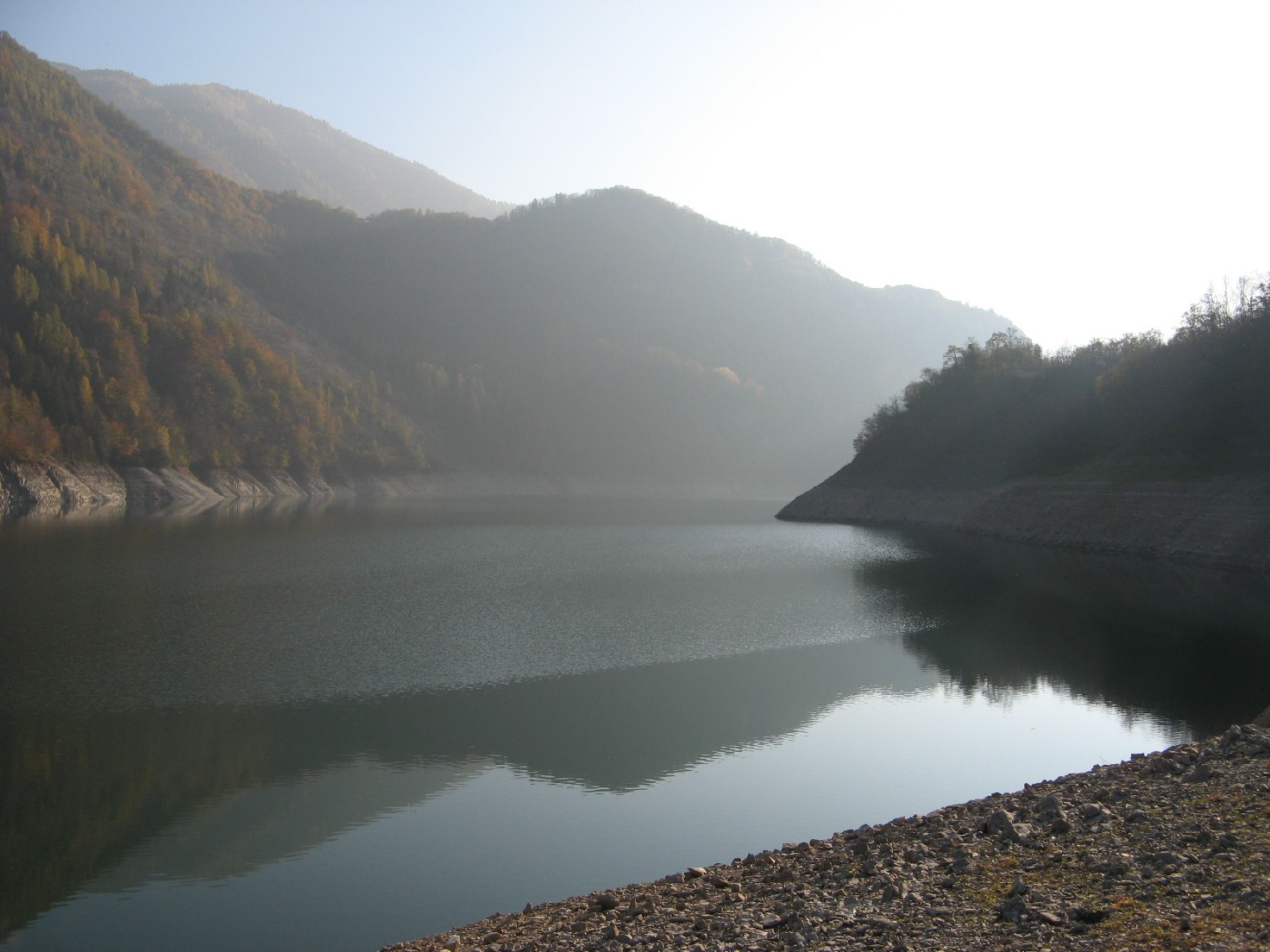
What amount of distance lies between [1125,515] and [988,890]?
41.6 meters

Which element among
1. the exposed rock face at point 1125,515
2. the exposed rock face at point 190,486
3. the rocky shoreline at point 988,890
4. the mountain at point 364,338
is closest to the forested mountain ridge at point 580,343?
the mountain at point 364,338

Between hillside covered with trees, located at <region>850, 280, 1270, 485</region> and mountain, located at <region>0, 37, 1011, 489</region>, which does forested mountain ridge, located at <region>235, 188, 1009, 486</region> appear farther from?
hillside covered with trees, located at <region>850, 280, 1270, 485</region>

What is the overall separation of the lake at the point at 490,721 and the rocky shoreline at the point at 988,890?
1354 millimetres

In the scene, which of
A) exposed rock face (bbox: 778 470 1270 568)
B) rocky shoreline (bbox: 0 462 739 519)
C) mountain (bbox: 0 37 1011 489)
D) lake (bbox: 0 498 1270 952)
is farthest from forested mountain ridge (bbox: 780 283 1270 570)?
mountain (bbox: 0 37 1011 489)

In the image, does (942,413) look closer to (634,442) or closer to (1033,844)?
(1033,844)

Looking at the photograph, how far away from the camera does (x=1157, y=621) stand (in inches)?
920

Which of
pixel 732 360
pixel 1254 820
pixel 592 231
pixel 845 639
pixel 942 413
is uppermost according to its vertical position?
pixel 592 231

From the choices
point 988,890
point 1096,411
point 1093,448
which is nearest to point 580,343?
point 1096,411

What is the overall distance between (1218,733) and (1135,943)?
10225mm

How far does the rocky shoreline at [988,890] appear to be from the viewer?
541 cm

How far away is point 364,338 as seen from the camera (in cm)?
15275

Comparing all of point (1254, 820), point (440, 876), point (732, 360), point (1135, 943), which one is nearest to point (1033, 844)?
point (1254, 820)

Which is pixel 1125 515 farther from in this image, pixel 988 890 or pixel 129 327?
pixel 129 327

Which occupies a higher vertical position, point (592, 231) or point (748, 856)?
point (592, 231)
